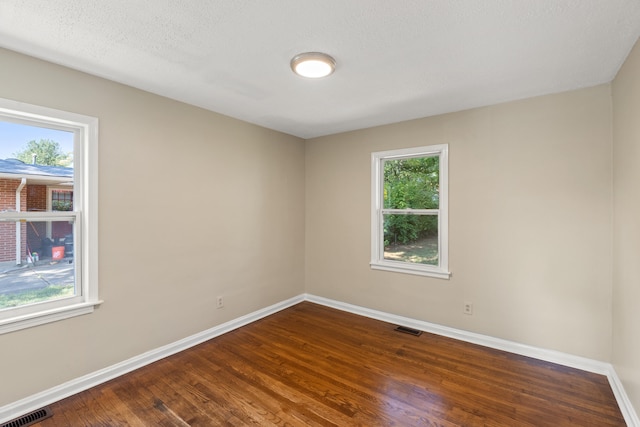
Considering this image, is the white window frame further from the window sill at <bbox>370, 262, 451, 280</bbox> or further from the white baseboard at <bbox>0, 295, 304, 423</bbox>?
the window sill at <bbox>370, 262, 451, 280</bbox>

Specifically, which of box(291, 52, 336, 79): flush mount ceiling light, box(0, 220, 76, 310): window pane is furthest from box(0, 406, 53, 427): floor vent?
box(291, 52, 336, 79): flush mount ceiling light

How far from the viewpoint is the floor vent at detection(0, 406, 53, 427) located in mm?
1888

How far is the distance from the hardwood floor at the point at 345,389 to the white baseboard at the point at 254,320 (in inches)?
2.7

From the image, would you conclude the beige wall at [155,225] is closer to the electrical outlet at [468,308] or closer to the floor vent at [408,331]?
the floor vent at [408,331]

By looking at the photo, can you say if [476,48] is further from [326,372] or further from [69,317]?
[69,317]

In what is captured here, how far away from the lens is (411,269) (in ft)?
11.4

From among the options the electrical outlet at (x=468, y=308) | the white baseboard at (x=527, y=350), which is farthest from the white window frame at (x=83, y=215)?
the electrical outlet at (x=468, y=308)

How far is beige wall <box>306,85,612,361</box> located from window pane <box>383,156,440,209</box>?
0.21m

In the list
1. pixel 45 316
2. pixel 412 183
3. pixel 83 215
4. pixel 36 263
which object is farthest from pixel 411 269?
pixel 36 263

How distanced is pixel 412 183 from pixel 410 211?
1.09 ft

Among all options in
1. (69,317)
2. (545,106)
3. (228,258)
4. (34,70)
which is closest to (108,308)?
Answer: (69,317)

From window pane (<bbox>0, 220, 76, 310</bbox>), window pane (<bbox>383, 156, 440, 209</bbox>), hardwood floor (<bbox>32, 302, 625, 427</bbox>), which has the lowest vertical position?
hardwood floor (<bbox>32, 302, 625, 427</bbox>)

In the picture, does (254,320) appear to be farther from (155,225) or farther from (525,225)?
(525,225)

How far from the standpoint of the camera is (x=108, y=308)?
2.42m
